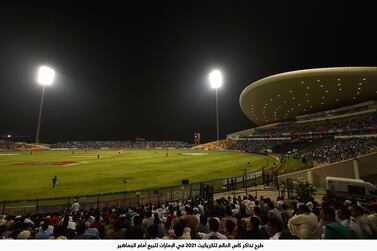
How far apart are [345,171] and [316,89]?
22211 mm

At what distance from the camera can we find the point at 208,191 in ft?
46.0

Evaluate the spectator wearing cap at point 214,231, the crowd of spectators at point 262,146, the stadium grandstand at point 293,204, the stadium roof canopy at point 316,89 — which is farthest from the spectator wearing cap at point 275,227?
the crowd of spectators at point 262,146

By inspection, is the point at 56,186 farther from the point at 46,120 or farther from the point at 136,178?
the point at 46,120

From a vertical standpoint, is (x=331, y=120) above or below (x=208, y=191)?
above

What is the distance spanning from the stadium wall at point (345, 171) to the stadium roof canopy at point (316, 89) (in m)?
15.3

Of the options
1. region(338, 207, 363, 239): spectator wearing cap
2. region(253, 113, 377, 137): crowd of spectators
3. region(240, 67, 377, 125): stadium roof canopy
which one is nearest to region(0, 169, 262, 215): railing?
region(338, 207, 363, 239): spectator wearing cap

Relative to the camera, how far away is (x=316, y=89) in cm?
3894

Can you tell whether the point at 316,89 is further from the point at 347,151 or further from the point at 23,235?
the point at 23,235

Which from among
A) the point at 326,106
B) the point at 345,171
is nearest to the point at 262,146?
the point at 326,106

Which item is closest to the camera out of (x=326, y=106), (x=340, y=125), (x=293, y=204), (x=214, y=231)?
(x=214, y=231)
